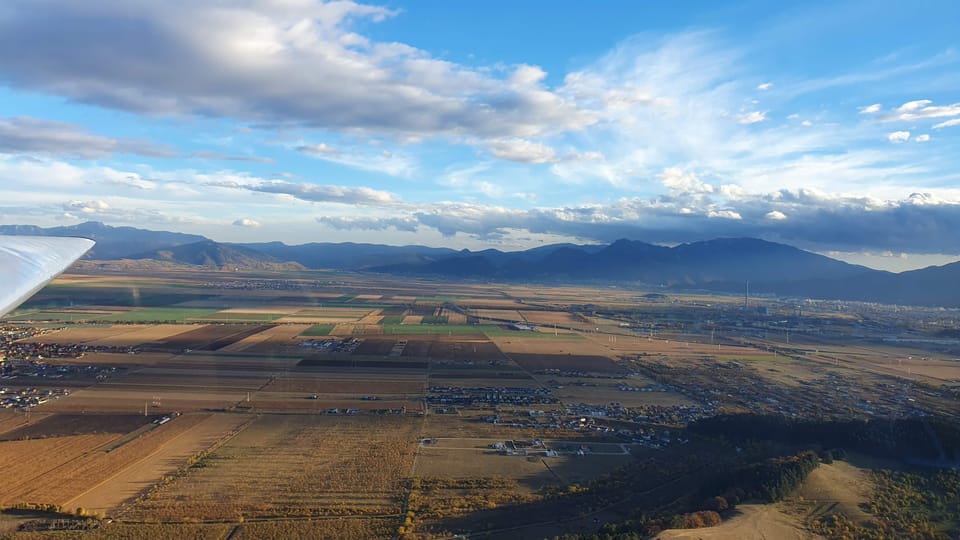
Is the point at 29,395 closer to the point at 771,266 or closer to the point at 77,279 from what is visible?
the point at 77,279

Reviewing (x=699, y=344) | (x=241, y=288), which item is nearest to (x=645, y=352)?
(x=699, y=344)

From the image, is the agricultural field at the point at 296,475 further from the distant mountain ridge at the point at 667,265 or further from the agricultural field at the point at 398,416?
the distant mountain ridge at the point at 667,265

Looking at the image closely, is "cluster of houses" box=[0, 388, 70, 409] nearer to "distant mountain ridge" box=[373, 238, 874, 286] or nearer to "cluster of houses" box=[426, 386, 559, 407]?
"cluster of houses" box=[426, 386, 559, 407]

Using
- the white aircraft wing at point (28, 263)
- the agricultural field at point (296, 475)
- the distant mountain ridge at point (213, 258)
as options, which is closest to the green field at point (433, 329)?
the agricultural field at point (296, 475)

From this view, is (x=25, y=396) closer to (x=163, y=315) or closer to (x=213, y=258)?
(x=163, y=315)

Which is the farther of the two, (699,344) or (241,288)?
(241,288)

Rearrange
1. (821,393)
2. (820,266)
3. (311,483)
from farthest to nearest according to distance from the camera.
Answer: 1. (820,266)
2. (821,393)
3. (311,483)
